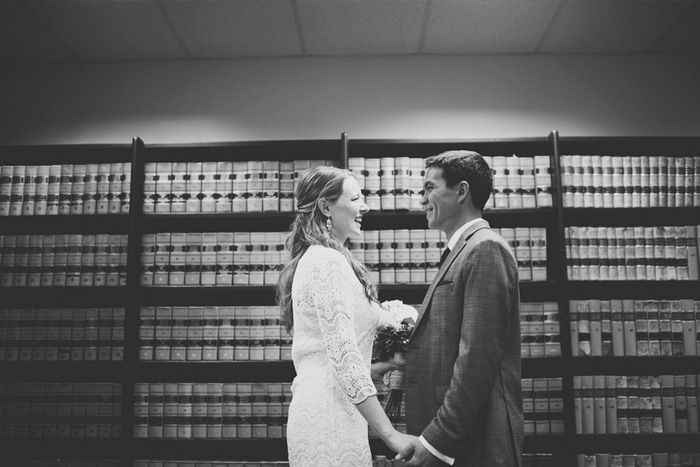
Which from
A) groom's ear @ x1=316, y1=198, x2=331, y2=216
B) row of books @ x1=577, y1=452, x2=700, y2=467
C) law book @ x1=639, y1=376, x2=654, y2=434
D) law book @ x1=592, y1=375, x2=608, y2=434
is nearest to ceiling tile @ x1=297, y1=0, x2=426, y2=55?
groom's ear @ x1=316, y1=198, x2=331, y2=216

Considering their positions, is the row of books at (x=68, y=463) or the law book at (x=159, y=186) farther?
the law book at (x=159, y=186)

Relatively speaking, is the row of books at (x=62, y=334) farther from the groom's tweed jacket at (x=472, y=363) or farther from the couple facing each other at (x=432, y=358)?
the groom's tweed jacket at (x=472, y=363)

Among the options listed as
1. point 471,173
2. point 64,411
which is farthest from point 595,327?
point 64,411

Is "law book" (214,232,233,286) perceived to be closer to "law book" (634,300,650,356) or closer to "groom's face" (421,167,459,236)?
"groom's face" (421,167,459,236)

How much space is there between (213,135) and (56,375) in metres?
1.69

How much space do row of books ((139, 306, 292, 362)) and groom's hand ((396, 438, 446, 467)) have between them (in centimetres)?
164

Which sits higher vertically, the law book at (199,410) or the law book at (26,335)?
the law book at (26,335)

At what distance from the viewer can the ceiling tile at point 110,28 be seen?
3.04 m

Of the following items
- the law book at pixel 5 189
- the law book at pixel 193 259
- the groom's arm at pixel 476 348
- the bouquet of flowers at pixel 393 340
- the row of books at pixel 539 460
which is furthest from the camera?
the law book at pixel 5 189

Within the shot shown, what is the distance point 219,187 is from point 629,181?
2304 mm

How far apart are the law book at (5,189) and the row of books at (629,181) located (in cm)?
315

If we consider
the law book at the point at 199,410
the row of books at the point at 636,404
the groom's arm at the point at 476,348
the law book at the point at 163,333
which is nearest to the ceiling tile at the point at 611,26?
the row of books at the point at 636,404

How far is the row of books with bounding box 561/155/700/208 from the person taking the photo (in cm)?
302

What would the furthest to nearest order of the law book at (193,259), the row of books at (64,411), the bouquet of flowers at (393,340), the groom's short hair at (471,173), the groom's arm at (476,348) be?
the law book at (193,259) → the row of books at (64,411) → the bouquet of flowers at (393,340) → the groom's short hair at (471,173) → the groom's arm at (476,348)
